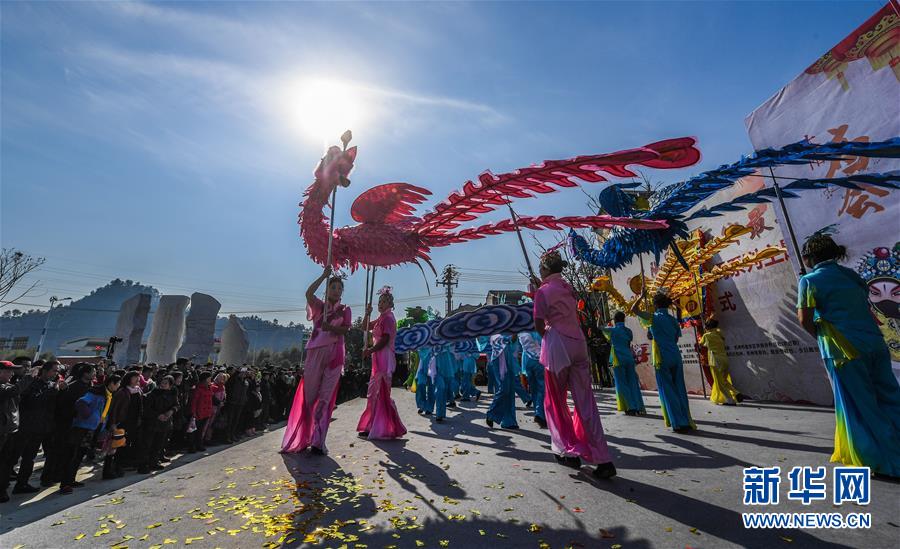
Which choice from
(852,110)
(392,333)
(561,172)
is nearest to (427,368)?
(392,333)

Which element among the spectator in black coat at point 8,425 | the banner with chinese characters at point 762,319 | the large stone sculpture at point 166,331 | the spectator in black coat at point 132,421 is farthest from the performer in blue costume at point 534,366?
the large stone sculpture at point 166,331

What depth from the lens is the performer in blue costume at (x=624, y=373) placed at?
7.41 metres

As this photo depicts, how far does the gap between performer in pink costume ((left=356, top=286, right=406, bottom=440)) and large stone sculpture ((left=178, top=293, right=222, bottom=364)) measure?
15.6 metres

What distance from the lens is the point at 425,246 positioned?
5.94 m

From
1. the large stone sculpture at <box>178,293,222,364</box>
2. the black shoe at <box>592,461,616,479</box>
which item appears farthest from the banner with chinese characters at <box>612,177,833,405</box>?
the large stone sculpture at <box>178,293,222,364</box>

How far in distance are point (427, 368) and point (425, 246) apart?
462 centimetres

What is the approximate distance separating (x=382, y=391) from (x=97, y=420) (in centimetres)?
333

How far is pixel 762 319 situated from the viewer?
9.58 metres

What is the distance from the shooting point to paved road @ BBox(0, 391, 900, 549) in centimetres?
210

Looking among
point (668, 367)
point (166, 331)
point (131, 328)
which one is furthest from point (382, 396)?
point (131, 328)

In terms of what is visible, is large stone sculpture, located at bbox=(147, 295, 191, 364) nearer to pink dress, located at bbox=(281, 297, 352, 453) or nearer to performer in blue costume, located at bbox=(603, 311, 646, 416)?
pink dress, located at bbox=(281, 297, 352, 453)

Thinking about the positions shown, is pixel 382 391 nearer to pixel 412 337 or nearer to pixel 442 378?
pixel 412 337

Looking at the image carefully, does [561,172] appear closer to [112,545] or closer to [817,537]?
[817,537]

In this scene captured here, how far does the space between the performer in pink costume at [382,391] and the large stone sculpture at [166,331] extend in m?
16.0
